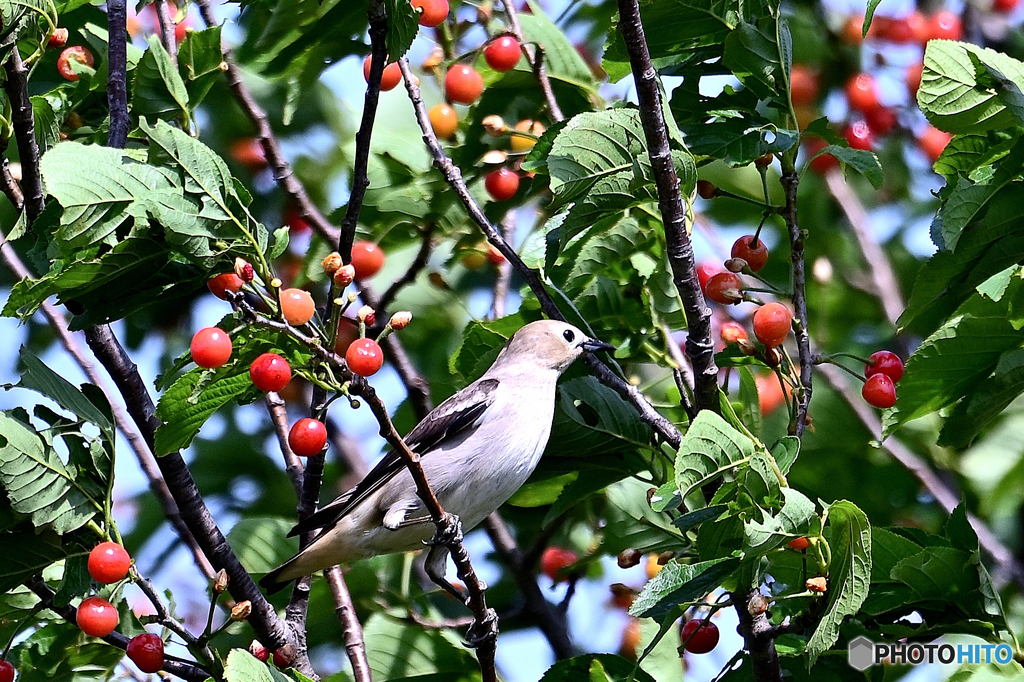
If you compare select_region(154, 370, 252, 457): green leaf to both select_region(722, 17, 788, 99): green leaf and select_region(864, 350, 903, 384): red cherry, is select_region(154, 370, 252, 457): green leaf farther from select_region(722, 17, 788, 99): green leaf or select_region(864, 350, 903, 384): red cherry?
select_region(864, 350, 903, 384): red cherry

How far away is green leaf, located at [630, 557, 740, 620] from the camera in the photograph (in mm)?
3488

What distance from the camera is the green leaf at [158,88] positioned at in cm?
466

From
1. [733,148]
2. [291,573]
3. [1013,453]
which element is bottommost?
[1013,453]

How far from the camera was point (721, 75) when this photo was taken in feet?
15.5

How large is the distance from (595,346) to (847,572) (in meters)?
1.94

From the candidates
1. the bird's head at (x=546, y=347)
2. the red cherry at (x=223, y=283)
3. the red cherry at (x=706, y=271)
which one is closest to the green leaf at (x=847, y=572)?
the red cherry at (x=706, y=271)

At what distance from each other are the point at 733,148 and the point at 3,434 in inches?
117

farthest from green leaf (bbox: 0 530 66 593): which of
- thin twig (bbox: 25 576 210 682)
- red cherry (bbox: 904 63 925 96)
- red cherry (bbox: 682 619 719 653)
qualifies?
red cherry (bbox: 904 63 925 96)

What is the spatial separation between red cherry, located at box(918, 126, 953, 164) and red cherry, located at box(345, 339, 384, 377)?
19.2 ft

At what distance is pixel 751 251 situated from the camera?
178 inches

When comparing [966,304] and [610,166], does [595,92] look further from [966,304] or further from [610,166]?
[966,304]

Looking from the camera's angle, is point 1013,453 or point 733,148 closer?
point 733,148

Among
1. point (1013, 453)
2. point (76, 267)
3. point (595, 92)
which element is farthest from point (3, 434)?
point (1013, 453)

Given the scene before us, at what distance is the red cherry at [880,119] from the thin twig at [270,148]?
168 inches
